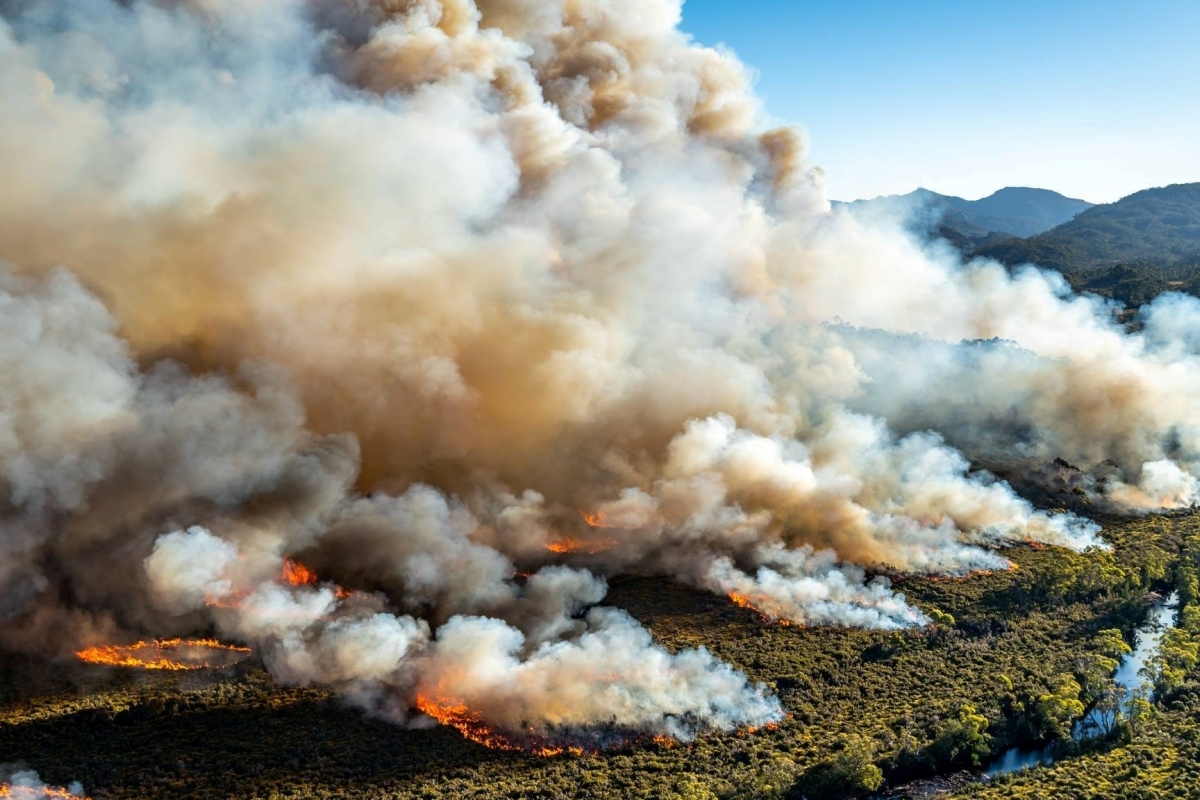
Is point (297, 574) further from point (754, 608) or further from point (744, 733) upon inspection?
point (754, 608)

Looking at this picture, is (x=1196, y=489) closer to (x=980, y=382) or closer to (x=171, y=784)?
(x=980, y=382)

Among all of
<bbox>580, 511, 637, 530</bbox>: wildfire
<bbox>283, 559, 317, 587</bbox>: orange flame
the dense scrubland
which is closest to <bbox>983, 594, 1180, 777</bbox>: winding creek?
the dense scrubland

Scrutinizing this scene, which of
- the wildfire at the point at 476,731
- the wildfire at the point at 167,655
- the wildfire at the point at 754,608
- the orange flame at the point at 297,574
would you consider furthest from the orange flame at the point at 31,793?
the wildfire at the point at 754,608

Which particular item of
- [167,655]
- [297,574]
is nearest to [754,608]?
[297,574]

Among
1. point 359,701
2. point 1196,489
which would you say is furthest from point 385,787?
point 1196,489

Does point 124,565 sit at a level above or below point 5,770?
above

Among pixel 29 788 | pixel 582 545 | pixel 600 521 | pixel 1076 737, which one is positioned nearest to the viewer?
pixel 29 788

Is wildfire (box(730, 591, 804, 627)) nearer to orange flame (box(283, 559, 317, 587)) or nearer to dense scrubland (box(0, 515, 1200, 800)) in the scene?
dense scrubland (box(0, 515, 1200, 800))
